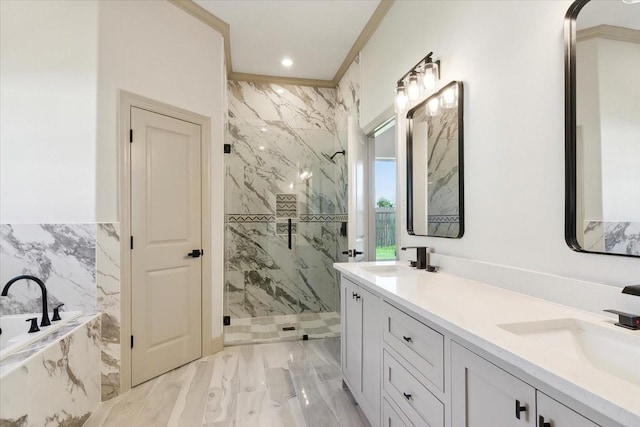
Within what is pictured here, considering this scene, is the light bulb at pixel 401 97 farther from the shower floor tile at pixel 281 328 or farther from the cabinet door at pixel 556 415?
the shower floor tile at pixel 281 328

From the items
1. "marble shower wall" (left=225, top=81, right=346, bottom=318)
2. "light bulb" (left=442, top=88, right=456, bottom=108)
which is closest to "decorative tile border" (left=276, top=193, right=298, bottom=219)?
"marble shower wall" (left=225, top=81, right=346, bottom=318)

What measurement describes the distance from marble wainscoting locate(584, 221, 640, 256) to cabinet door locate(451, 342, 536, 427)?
55cm

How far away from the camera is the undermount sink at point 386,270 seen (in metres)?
2.00

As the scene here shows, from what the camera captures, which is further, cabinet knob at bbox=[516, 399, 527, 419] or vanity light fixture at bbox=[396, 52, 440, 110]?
vanity light fixture at bbox=[396, 52, 440, 110]

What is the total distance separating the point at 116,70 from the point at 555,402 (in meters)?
2.85

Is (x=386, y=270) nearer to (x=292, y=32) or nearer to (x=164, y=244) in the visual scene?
(x=164, y=244)

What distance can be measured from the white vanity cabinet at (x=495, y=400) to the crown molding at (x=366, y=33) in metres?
2.63

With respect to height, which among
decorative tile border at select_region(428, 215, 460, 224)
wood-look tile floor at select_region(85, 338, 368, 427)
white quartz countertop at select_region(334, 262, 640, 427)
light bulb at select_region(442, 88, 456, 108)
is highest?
light bulb at select_region(442, 88, 456, 108)

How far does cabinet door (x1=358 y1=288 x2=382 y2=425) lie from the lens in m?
1.59

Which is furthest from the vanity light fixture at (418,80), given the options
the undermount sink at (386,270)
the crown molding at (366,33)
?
the undermount sink at (386,270)

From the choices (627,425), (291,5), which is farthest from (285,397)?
(291,5)

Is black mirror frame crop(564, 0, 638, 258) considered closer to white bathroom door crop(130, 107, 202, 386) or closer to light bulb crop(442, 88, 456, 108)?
light bulb crop(442, 88, 456, 108)

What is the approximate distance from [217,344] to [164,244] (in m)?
1.05

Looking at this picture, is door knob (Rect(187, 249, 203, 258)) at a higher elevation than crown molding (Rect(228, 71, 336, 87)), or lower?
lower
